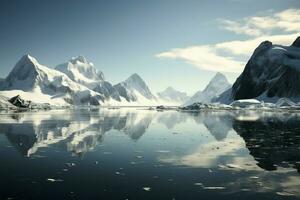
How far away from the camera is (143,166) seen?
24141 millimetres

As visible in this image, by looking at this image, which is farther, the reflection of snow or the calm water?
the reflection of snow

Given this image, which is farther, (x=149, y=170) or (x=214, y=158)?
(x=214, y=158)

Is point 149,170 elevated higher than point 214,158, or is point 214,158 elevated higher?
point 214,158

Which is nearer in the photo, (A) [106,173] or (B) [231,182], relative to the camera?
(B) [231,182]

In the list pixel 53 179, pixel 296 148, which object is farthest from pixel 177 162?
pixel 296 148

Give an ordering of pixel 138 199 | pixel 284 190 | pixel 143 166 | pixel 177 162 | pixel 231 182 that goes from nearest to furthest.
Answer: pixel 138 199 → pixel 284 190 → pixel 231 182 → pixel 143 166 → pixel 177 162

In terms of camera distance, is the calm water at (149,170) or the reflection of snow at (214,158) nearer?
the calm water at (149,170)

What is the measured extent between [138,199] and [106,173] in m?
6.06

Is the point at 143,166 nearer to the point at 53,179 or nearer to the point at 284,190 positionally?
the point at 53,179

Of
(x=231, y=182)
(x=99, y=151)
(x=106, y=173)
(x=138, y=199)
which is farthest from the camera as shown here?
(x=99, y=151)

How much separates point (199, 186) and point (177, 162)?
22.9 feet

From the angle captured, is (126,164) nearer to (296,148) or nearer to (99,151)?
(99,151)

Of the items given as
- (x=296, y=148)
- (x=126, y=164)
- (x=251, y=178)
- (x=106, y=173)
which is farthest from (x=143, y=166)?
(x=296, y=148)

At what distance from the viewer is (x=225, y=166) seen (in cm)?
2430
